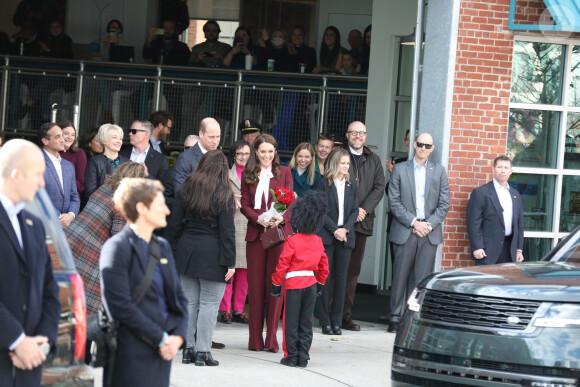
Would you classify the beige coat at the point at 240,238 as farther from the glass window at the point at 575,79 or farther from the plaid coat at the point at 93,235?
the glass window at the point at 575,79

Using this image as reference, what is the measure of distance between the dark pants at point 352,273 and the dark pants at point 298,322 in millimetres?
2543

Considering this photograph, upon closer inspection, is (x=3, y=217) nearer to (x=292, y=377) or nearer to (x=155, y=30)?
(x=292, y=377)

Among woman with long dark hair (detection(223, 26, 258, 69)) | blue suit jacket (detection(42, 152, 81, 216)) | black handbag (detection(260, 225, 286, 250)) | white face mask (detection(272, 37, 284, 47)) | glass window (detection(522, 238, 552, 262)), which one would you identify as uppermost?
white face mask (detection(272, 37, 284, 47))

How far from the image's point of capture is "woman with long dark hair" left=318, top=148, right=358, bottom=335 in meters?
11.2

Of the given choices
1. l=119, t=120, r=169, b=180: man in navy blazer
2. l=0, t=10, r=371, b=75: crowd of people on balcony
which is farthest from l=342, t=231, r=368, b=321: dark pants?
l=0, t=10, r=371, b=75: crowd of people on balcony

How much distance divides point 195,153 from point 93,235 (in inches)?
87.1

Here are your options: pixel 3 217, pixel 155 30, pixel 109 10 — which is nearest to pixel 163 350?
pixel 3 217

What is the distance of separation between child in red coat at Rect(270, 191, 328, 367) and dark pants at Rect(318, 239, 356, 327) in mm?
1964

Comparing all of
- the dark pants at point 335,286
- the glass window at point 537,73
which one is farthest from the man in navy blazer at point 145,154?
the glass window at point 537,73

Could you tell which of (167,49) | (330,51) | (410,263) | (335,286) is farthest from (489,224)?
(167,49)

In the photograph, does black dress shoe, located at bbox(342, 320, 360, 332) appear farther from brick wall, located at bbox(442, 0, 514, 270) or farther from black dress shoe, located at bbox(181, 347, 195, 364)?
black dress shoe, located at bbox(181, 347, 195, 364)

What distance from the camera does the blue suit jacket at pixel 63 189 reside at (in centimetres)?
1013

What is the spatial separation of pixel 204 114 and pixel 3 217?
1046 centimetres

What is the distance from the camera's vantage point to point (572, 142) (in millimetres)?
12555
